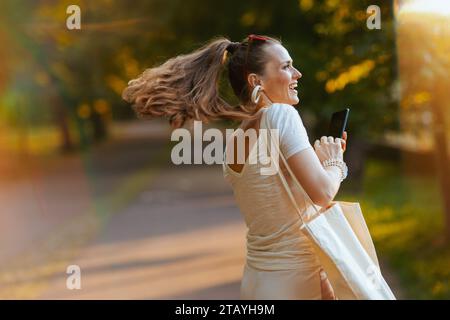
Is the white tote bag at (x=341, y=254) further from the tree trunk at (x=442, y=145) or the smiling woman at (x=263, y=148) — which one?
the tree trunk at (x=442, y=145)

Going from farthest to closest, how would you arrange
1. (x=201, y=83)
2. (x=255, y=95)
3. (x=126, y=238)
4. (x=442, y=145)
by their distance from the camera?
(x=126, y=238) → (x=442, y=145) → (x=201, y=83) → (x=255, y=95)

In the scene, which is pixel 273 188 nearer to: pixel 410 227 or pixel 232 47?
pixel 232 47

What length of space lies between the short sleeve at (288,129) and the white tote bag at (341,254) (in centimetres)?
3

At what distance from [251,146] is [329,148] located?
0.86ft

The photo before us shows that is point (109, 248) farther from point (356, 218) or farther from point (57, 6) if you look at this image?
point (57, 6)

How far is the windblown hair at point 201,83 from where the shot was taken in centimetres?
283

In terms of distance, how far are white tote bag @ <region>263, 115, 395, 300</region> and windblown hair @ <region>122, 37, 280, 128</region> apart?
29cm

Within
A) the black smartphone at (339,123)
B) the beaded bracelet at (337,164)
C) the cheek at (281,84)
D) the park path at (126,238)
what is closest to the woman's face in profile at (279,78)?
the cheek at (281,84)

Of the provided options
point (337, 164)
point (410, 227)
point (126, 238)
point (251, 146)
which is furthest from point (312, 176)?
point (410, 227)

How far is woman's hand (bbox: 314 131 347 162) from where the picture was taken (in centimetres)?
270

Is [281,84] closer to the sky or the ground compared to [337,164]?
closer to the sky

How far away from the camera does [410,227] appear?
36.5 ft

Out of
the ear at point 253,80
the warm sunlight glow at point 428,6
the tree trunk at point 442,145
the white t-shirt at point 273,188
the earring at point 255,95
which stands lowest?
the tree trunk at point 442,145

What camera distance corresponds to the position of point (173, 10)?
1877 cm
